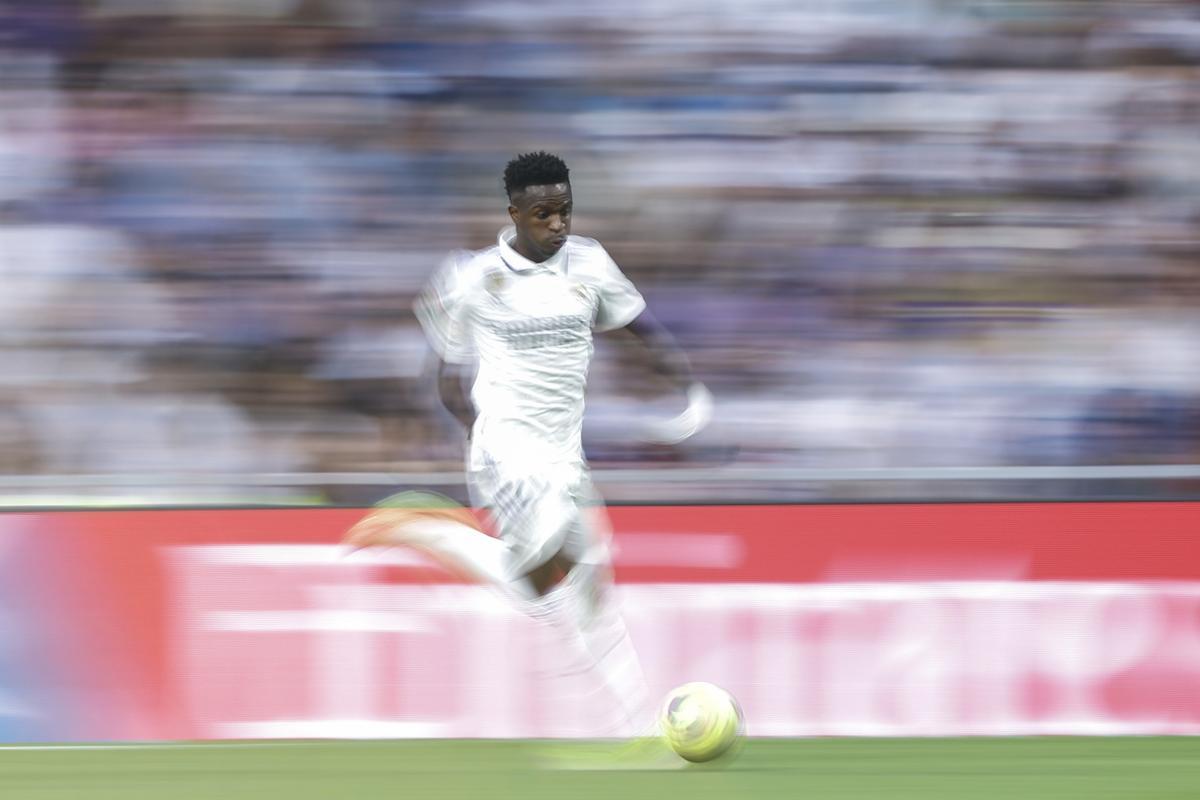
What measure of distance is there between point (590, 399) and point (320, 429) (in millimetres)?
965

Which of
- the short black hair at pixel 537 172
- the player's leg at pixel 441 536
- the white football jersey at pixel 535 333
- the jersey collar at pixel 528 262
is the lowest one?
the player's leg at pixel 441 536

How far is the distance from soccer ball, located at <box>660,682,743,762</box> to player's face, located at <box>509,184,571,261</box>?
Answer: 1252 mm

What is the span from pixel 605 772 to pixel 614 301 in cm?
130

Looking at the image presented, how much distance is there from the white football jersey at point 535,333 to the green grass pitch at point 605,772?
88 centimetres

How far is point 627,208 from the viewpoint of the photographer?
624 centimetres

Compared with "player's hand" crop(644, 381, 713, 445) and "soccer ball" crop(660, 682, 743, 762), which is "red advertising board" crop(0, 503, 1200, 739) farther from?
"soccer ball" crop(660, 682, 743, 762)

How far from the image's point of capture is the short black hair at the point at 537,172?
4.49 metres

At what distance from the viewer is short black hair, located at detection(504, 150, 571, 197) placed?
4492 millimetres

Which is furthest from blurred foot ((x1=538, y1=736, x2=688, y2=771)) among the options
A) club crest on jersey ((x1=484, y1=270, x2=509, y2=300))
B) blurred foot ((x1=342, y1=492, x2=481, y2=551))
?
club crest on jersey ((x1=484, y1=270, x2=509, y2=300))

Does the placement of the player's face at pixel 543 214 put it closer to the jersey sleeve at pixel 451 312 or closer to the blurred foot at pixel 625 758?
the jersey sleeve at pixel 451 312

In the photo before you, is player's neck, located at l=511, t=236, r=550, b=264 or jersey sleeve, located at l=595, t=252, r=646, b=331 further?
jersey sleeve, located at l=595, t=252, r=646, b=331

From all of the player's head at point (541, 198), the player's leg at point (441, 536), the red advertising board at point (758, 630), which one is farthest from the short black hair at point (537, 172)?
the red advertising board at point (758, 630)

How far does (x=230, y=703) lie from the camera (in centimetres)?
539

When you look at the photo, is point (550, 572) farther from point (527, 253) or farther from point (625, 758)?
point (527, 253)
